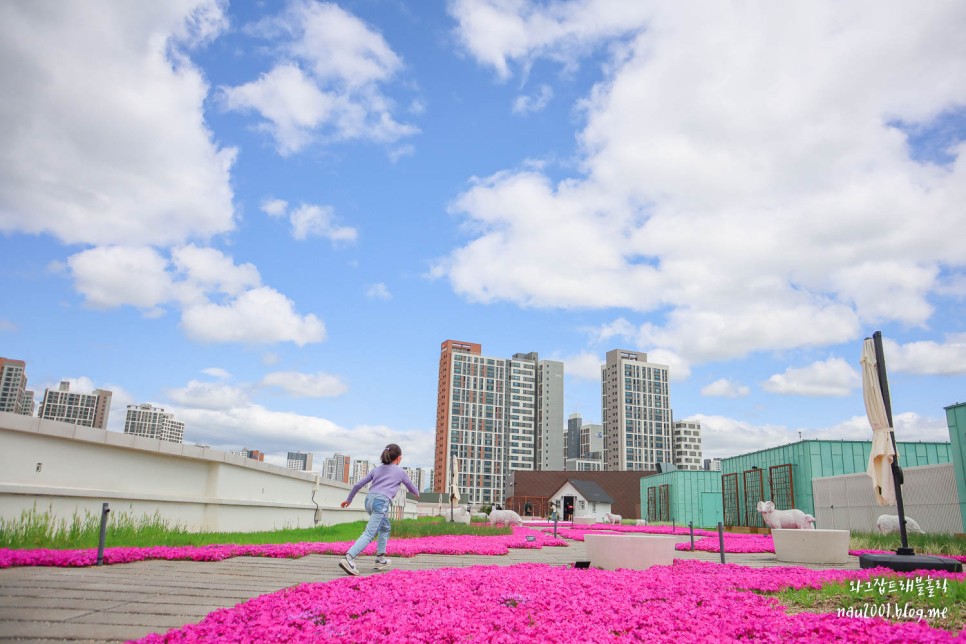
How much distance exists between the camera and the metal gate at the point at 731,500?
31.5 meters

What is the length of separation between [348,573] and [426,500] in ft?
294

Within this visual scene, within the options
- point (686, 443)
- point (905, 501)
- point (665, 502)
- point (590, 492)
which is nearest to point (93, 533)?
point (905, 501)

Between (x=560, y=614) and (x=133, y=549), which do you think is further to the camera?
(x=133, y=549)

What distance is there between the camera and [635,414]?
149000mm

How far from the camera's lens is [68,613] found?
4.88m

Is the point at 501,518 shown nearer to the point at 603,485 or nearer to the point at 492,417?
the point at 603,485

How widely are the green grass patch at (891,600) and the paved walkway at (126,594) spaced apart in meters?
5.48

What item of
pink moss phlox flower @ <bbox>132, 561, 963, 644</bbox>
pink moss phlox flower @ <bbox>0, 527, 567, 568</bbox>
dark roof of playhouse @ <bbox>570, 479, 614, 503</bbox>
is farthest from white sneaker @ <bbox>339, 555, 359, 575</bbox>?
dark roof of playhouse @ <bbox>570, 479, 614, 503</bbox>

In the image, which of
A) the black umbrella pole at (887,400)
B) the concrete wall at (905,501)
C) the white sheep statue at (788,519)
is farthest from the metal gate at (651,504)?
the black umbrella pole at (887,400)

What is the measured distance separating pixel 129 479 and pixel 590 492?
51.5 metres

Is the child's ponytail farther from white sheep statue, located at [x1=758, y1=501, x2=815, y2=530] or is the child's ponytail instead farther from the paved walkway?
white sheep statue, located at [x1=758, y1=501, x2=815, y2=530]

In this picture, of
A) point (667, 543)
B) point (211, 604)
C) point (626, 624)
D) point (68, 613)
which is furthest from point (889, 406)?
point (68, 613)

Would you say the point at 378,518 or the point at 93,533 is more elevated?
the point at 378,518

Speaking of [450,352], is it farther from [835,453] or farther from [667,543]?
[667,543]
